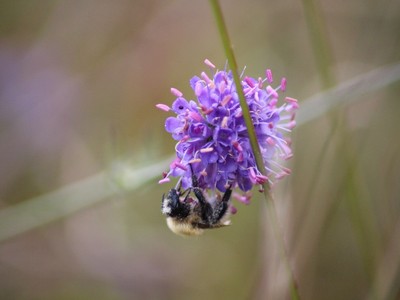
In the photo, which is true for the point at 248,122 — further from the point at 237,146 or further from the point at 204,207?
the point at 204,207

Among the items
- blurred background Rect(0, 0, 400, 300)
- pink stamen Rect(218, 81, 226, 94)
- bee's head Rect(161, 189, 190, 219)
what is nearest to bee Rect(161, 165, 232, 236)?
bee's head Rect(161, 189, 190, 219)

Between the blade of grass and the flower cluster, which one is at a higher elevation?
the blade of grass

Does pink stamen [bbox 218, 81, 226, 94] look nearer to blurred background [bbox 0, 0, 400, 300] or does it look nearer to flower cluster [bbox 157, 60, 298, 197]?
flower cluster [bbox 157, 60, 298, 197]

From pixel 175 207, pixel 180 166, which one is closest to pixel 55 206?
pixel 175 207

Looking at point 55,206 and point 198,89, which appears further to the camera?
point 55,206

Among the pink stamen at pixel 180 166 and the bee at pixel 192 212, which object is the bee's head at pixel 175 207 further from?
the pink stamen at pixel 180 166

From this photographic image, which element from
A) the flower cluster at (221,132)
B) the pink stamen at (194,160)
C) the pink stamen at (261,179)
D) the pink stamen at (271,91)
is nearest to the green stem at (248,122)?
the pink stamen at (261,179)

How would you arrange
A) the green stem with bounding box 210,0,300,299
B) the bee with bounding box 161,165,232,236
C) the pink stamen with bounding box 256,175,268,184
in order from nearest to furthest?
the green stem with bounding box 210,0,300,299 → the pink stamen with bounding box 256,175,268,184 → the bee with bounding box 161,165,232,236
